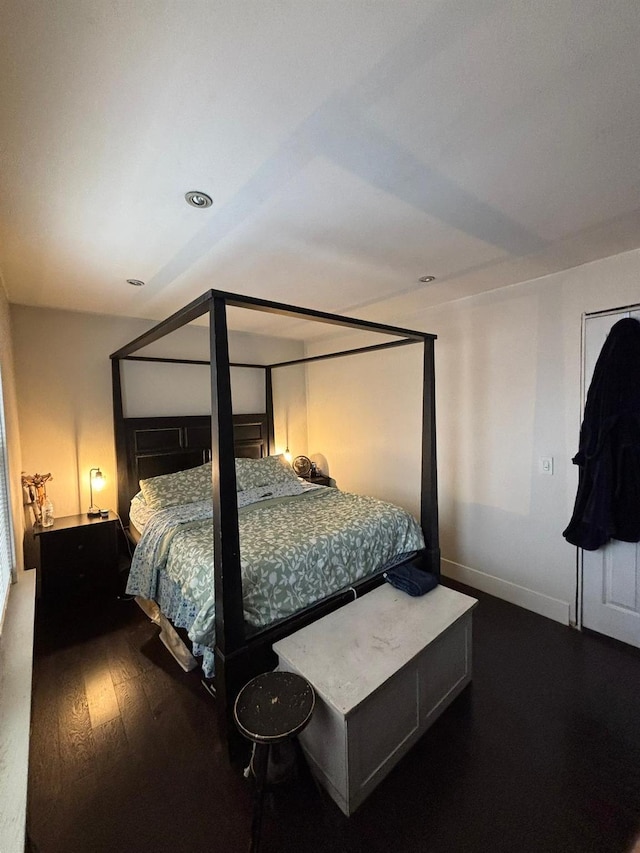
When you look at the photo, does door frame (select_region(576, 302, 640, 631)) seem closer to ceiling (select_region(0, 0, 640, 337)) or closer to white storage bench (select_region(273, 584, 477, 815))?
ceiling (select_region(0, 0, 640, 337))

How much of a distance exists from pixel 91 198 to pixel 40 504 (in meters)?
2.39

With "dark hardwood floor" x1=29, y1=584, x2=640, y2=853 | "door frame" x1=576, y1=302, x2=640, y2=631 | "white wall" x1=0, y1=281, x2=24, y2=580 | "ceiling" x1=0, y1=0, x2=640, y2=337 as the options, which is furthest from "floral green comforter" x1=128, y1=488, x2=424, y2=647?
"ceiling" x1=0, y1=0, x2=640, y2=337

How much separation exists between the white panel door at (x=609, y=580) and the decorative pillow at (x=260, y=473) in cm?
247

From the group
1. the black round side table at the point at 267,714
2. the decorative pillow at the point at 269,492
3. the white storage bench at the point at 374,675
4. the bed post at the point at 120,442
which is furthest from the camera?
the bed post at the point at 120,442

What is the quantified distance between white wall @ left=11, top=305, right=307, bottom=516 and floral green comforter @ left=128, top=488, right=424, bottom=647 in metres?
1.12

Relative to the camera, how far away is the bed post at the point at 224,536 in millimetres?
1479

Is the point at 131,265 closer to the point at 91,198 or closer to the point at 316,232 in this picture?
the point at 91,198

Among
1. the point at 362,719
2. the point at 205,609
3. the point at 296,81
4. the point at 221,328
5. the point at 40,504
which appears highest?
the point at 296,81

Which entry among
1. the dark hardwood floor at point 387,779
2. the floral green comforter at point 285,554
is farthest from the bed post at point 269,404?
the dark hardwood floor at point 387,779

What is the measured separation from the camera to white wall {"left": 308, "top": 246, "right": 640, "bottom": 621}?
2.43 meters

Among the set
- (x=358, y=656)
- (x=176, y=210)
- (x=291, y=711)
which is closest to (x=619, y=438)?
(x=358, y=656)

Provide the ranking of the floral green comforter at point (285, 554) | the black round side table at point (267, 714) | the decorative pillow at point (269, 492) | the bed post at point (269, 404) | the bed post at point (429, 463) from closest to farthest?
the black round side table at point (267, 714) → the floral green comforter at point (285, 554) → the bed post at point (429, 463) → the decorative pillow at point (269, 492) → the bed post at point (269, 404)

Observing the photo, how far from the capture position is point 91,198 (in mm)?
1448

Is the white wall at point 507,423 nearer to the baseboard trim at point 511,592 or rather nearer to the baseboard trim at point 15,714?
the baseboard trim at point 511,592
